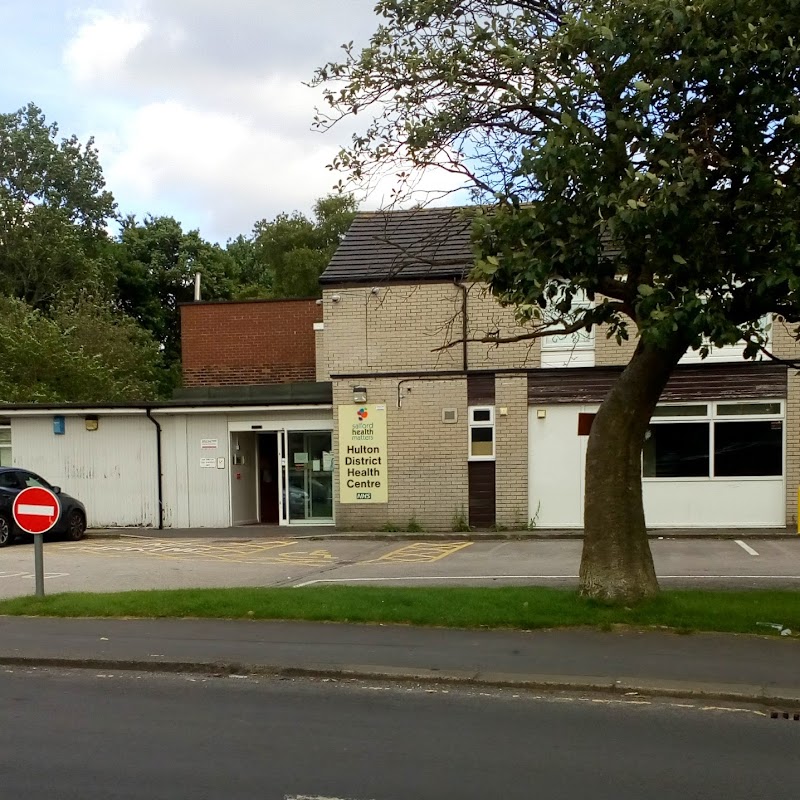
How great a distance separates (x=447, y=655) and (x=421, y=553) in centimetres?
846

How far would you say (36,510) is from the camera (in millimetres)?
10391

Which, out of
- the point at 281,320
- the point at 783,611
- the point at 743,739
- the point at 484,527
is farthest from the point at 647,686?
the point at 281,320

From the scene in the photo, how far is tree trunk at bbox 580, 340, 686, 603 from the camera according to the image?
8961 millimetres

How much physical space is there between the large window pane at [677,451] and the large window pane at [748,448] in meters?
0.29

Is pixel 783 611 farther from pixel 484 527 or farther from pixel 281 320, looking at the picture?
pixel 281 320

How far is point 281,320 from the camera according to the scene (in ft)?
78.9

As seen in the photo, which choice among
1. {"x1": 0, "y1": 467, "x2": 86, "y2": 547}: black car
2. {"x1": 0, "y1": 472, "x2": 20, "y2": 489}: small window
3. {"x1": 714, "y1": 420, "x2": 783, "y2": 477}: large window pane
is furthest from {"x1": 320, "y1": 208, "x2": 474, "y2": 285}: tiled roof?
{"x1": 0, "y1": 472, "x2": 20, "y2": 489}: small window

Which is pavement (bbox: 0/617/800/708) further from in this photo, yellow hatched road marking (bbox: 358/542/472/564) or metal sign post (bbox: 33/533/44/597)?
yellow hatched road marking (bbox: 358/542/472/564)

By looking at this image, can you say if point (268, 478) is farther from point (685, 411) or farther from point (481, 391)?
point (685, 411)

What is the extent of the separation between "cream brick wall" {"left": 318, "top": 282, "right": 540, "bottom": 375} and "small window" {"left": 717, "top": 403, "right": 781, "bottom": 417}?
4.01 meters

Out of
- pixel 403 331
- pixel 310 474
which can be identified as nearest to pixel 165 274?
pixel 310 474

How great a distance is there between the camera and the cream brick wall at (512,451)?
1925 centimetres

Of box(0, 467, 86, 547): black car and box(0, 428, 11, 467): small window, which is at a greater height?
box(0, 428, 11, 467): small window

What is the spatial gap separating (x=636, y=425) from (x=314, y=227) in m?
37.0
